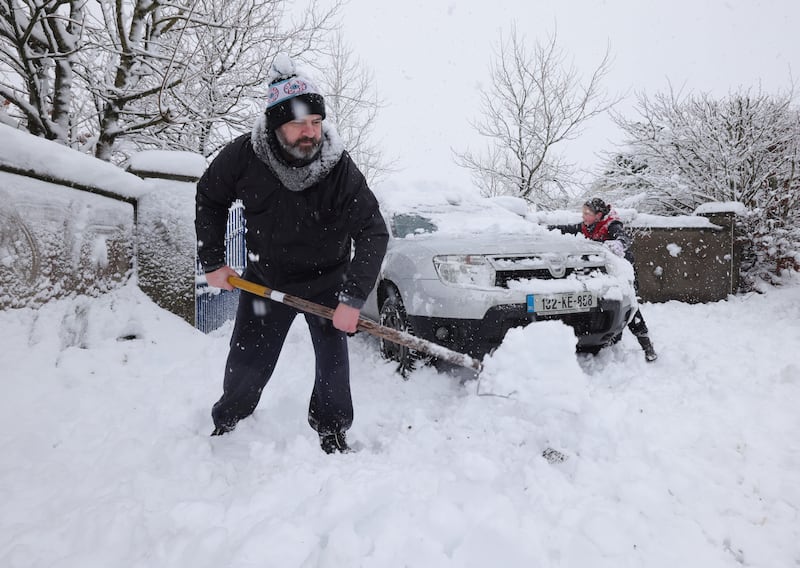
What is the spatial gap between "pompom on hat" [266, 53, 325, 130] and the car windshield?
6.69ft

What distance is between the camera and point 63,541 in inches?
63.2

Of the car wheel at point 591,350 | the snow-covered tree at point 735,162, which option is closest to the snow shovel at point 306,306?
the car wheel at point 591,350

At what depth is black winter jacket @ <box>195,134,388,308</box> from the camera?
6.93 ft

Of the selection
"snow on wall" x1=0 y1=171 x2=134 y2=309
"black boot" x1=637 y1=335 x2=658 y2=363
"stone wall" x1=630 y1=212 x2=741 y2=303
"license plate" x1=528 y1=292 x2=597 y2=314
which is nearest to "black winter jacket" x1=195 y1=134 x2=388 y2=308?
"license plate" x1=528 y1=292 x2=597 y2=314

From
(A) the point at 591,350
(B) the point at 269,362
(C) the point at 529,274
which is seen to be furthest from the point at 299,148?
(A) the point at 591,350

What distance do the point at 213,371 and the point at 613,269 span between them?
3.12 metres

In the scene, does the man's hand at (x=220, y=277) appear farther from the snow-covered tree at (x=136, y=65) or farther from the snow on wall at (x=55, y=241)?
the snow-covered tree at (x=136, y=65)

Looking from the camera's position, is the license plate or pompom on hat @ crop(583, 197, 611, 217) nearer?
the license plate

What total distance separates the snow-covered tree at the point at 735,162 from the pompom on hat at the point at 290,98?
327 inches

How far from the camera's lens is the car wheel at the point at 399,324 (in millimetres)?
3381

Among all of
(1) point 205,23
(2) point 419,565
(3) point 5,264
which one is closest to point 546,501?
(2) point 419,565

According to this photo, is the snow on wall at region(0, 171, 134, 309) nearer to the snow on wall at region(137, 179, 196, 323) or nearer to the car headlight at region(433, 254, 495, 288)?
the snow on wall at region(137, 179, 196, 323)

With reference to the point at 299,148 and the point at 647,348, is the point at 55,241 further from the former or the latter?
the point at 647,348

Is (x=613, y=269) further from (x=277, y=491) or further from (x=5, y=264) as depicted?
(x=5, y=264)
